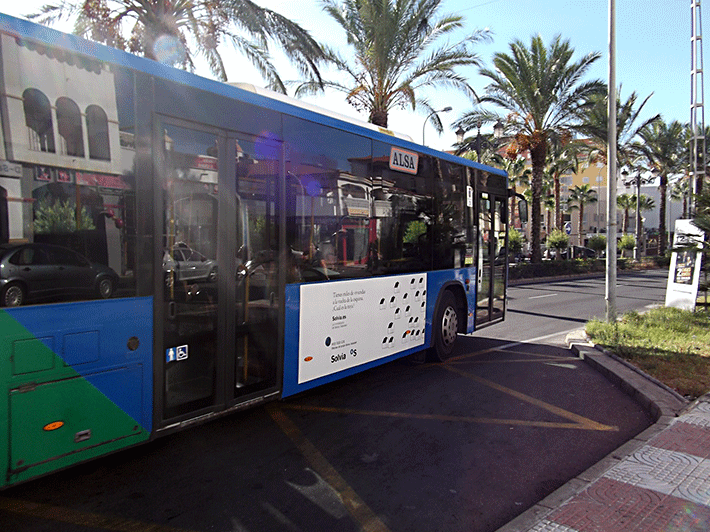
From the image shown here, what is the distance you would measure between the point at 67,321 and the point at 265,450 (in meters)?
2.24

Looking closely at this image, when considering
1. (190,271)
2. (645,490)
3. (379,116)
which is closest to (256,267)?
(190,271)

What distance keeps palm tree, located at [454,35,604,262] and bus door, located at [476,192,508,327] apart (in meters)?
14.1

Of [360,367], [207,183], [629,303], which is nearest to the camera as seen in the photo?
[207,183]

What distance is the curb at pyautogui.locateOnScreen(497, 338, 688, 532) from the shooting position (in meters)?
3.77

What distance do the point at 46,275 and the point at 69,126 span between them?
1044 mm

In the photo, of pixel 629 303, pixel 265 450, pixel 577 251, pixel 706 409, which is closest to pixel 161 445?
pixel 265 450

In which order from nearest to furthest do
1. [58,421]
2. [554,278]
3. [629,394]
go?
[58,421], [629,394], [554,278]

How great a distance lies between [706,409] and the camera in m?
5.88

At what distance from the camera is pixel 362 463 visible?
4734 mm

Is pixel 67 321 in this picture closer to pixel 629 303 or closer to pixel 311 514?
pixel 311 514

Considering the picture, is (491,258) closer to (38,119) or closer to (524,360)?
(524,360)

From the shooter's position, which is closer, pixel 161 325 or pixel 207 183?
pixel 161 325

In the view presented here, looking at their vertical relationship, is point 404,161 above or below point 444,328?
above

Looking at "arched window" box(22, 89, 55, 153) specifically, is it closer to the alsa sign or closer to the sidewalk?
the sidewalk
